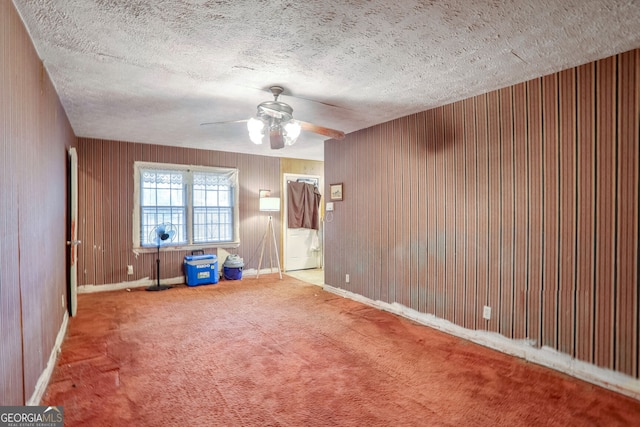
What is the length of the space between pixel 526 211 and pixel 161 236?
5.02 metres

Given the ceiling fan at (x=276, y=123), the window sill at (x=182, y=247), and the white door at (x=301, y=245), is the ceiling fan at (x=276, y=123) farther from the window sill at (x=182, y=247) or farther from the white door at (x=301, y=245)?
the white door at (x=301, y=245)

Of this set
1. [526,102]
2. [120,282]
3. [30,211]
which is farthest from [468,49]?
[120,282]

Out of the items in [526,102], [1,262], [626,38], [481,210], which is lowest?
[1,262]

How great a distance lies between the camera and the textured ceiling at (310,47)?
186 cm

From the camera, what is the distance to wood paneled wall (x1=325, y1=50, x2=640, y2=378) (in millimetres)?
2332

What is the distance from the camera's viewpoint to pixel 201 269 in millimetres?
5547

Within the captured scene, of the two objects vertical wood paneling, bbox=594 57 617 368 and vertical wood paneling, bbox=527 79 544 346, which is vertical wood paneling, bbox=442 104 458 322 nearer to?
vertical wood paneling, bbox=527 79 544 346

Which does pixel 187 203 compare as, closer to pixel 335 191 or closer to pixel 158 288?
pixel 158 288

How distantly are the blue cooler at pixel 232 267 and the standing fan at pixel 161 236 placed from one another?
98 cm

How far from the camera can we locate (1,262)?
4.96 ft

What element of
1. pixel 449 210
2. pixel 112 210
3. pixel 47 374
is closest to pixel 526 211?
pixel 449 210

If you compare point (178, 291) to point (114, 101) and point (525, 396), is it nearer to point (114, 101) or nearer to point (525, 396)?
point (114, 101)

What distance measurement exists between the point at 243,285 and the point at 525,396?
4.26 meters

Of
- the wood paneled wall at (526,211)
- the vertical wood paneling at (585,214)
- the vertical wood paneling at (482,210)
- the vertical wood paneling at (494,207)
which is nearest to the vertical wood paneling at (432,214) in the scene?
the wood paneled wall at (526,211)
